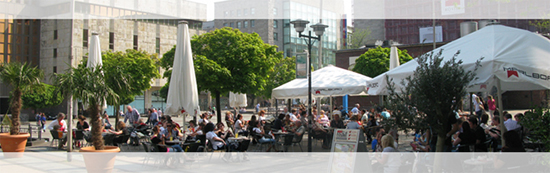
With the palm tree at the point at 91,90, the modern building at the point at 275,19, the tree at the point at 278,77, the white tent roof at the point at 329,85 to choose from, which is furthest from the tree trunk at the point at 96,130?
the modern building at the point at 275,19

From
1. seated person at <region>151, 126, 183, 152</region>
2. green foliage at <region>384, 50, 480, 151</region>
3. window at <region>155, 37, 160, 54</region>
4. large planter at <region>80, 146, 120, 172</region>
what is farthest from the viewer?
window at <region>155, 37, 160, 54</region>

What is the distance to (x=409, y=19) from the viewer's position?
94250mm

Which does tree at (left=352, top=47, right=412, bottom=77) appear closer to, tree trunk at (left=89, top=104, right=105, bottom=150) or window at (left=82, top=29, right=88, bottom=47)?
tree trunk at (left=89, top=104, right=105, bottom=150)

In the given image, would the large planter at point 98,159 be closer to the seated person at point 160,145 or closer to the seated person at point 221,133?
the seated person at point 160,145

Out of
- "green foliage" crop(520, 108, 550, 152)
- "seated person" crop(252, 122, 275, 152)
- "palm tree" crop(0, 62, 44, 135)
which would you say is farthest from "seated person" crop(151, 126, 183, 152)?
"green foliage" crop(520, 108, 550, 152)

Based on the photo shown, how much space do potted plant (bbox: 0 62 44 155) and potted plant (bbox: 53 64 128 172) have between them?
13.6 feet

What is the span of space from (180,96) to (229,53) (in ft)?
18.1

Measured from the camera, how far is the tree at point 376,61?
3269 cm

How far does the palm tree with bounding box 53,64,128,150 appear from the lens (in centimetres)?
871

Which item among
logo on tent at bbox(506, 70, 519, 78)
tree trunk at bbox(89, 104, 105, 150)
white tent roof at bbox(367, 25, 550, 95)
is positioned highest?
white tent roof at bbox(367, 25, 550, 95)

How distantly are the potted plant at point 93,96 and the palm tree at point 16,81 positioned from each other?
414cm

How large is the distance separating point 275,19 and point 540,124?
260 feet

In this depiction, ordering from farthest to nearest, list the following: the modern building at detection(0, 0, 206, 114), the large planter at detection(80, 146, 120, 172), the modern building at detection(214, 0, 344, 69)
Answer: the modern building at detection(214, 0, 344, 69) → the modern building at detection(0, 0, 206, 114) → the large planter at detection(80, 146, 120, 172)

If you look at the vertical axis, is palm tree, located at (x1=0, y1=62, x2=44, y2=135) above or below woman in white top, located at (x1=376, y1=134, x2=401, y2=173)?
above
